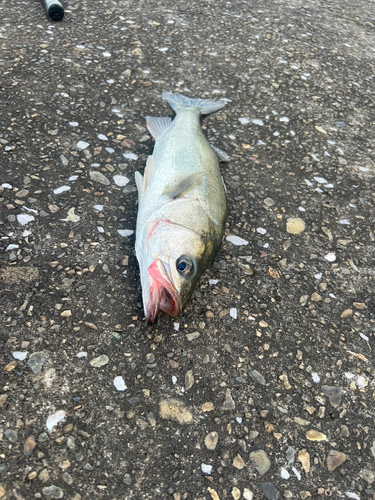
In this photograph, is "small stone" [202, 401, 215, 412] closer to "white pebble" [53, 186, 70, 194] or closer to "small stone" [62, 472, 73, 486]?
"small stone" [62, 472, 73, 486]

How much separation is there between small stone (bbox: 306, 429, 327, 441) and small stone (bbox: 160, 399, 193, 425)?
0.73 m

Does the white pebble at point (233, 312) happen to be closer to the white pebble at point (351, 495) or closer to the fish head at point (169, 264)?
the fish head at point (169, 264)

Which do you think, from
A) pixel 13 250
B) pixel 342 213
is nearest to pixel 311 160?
pixel 342 213

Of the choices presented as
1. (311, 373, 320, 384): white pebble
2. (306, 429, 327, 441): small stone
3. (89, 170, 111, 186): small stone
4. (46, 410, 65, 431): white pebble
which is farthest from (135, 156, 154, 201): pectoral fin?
(306, 429, 327, 441): small stone

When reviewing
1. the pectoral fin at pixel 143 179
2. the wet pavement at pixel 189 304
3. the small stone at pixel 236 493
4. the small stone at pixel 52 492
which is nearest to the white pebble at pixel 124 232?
the wet pavement at pixel 189 304

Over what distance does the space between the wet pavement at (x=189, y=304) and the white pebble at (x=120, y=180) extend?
16mm

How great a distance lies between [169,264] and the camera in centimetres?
278

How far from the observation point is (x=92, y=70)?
17.1 feet

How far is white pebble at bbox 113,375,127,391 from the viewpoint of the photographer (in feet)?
8.33

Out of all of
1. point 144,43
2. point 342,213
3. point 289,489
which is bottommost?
point 289,489

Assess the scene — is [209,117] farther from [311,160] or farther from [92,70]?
[92,70]

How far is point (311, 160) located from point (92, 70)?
290 cm

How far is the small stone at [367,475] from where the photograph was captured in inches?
95.0

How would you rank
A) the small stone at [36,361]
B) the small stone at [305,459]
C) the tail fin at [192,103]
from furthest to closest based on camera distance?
the tail fin at [192,103] → the small stone at [36,361] → the small stone at [305,459]
